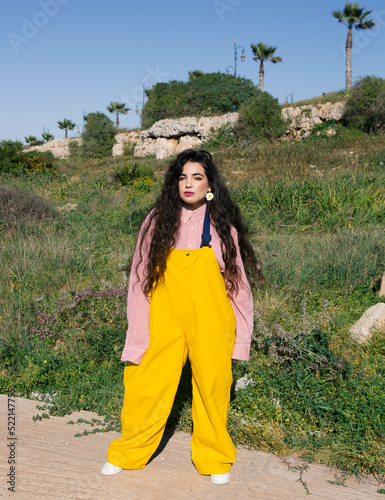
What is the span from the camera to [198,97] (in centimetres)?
2292

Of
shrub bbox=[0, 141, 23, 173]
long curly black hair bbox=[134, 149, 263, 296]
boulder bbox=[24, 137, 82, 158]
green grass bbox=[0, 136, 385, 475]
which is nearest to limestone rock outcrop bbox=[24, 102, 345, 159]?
boulder bbox=[24, 137, 82, 158]

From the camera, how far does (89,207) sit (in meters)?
9.02

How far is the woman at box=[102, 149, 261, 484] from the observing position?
214 cm

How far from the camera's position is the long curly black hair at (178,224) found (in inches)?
A: 87.4

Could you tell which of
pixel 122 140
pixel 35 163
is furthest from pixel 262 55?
pixel 35 163

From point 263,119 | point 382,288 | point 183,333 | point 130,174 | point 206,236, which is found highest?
point 263,119

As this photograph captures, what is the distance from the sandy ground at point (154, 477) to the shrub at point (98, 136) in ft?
77.3

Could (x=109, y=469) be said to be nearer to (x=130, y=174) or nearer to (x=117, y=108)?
(x=130, y=174)

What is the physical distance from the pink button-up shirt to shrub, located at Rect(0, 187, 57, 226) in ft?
17.2

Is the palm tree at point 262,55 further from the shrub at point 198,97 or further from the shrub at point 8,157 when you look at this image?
the shrub at point 8,157

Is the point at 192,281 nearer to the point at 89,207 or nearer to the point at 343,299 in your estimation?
the point at 343,299

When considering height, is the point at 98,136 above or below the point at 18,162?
above

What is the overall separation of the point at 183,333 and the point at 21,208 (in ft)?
20.0

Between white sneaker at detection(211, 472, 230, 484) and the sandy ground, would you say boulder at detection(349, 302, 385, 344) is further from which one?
white sneaker at detection(211, 472, 230, 484)
